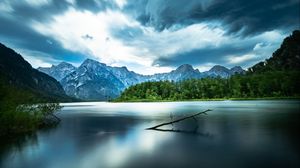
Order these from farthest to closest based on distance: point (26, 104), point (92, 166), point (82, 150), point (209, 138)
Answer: point (26, 104)
point (209, 138)
point (82, 150)
point (92, 166)

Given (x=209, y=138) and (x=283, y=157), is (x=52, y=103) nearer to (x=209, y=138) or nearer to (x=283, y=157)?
(x=209, y=138)

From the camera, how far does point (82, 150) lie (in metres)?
27.6

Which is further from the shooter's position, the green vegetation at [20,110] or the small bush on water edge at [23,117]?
the small bush on water edge at [23,117]

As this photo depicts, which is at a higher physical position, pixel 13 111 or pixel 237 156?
pixel 13 111

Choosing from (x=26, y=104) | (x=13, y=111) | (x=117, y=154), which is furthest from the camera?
(x=26, y=104)

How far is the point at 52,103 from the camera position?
2046 inches

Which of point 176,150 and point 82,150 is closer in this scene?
point 176,150

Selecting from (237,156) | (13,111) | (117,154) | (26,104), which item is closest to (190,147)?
(237,156)

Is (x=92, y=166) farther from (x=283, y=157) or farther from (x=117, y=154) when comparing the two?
(x=283, y=157)

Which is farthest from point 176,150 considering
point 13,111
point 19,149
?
point 13,111

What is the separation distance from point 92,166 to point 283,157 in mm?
17322

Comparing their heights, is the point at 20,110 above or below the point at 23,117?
above

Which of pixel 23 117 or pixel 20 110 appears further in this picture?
pixel 20 110

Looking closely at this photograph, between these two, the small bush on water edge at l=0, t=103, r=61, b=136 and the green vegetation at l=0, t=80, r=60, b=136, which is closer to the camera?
the green vegetation at l=0, t=80, r=60, b=136
